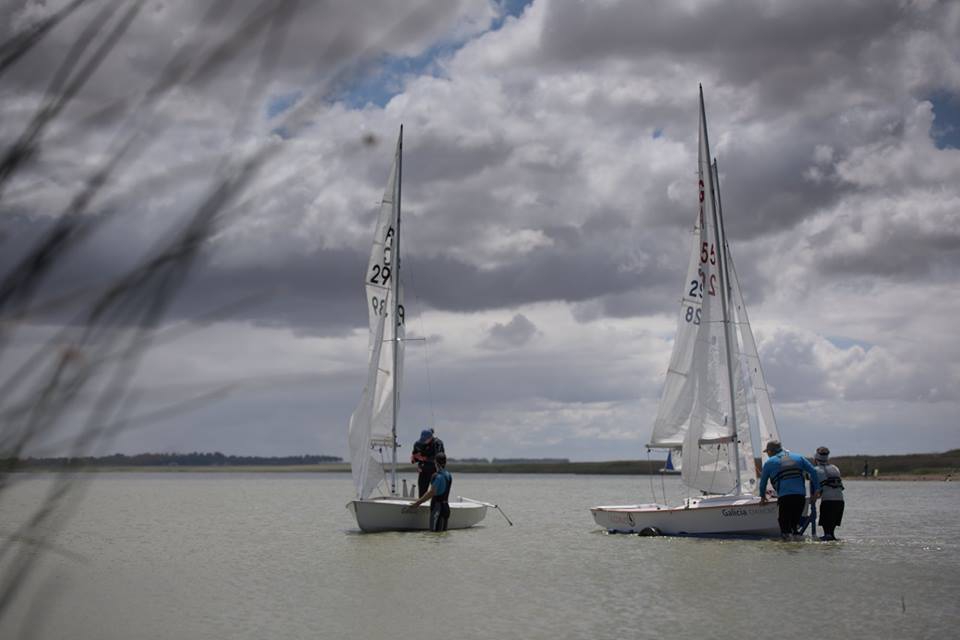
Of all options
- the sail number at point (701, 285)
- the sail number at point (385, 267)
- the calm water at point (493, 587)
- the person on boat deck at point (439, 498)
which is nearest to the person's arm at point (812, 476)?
the calm water at point (493, 587)

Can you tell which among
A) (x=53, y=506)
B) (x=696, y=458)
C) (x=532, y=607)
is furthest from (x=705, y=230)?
(x=53, y=506)

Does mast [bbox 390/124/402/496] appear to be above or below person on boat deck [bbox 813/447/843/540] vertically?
above

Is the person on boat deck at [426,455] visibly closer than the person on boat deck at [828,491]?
No

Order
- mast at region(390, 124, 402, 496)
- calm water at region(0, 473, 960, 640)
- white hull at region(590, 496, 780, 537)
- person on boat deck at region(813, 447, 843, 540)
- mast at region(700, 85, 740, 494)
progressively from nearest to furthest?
calm water at region(0, 473, 960, 640) → person on boat deck at region(813, 447, 843, 540) → white hull at region(590, 496, 780, 537) → mast at region(700, 85, 740, 494) → mast at region(390, 124, 402, 496)

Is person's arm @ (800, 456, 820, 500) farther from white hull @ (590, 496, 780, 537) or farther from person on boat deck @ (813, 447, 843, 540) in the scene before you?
white hull @ (590, 496, 780, 537)

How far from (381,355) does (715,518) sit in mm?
8073

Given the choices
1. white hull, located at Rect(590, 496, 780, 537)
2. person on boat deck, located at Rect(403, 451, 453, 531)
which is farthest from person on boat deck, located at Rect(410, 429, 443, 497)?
white hull, located at Rect(590, 496, 780, 537)

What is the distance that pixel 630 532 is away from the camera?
70.3 ft

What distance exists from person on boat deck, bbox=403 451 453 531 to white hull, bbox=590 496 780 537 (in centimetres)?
394

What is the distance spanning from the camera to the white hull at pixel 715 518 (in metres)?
19.4

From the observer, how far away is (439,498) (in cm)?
2169

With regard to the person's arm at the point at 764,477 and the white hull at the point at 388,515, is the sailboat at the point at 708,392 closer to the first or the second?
the person's arm at the point at 764,477

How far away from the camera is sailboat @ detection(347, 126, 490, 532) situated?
2202 centimetres

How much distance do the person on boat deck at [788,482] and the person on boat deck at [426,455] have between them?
6754 mm
